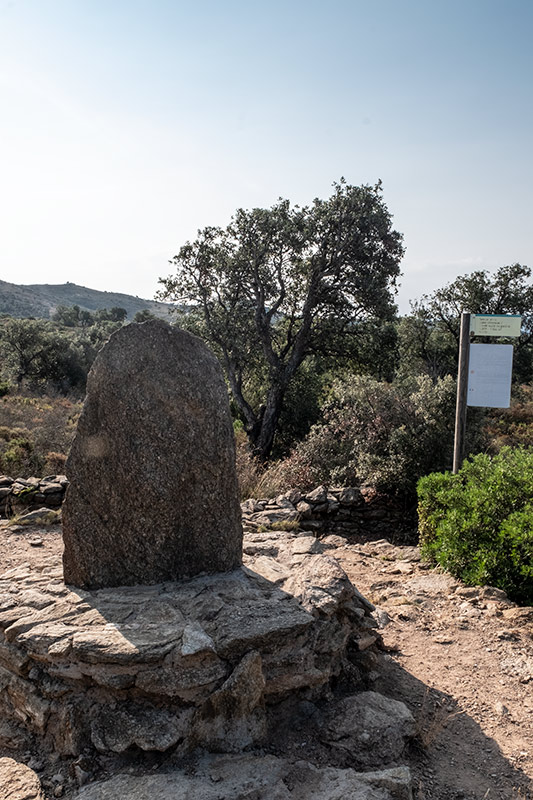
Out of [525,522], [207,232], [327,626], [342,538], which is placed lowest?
[342,538]

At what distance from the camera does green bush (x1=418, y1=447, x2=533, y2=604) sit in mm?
5008

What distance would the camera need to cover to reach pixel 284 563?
4434mm

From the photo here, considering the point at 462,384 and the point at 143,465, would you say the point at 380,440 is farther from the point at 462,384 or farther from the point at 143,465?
the point at 143,465

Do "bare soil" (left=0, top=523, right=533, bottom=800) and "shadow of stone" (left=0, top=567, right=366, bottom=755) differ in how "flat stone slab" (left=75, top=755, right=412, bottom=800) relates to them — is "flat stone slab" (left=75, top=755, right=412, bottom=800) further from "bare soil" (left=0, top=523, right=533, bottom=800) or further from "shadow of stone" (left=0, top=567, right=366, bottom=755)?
"bare soil" (left=0, top=523, right=533, bottom=800)

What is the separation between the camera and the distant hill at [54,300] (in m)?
64.9

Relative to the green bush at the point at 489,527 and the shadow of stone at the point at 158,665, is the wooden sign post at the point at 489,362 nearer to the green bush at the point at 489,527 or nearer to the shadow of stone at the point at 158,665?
the green bush at the point at 489,527

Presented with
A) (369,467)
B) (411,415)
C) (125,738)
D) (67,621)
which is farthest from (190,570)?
(411,415)

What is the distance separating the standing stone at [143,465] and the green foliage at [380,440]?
213 inches

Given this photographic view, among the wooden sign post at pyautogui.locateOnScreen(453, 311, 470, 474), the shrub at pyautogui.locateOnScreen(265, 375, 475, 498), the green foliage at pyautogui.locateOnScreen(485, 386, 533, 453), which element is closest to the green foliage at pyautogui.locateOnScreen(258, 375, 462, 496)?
the shrub at pyautogui.locateOnScreen(265, 375, 475, 498)

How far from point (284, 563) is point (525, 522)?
217cm

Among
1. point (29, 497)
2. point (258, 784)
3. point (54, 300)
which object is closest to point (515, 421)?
point (29, 497)

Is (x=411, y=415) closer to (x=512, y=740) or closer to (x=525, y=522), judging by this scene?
(x=525, y=522)

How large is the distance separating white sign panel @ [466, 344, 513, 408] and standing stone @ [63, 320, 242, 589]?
4.06 m

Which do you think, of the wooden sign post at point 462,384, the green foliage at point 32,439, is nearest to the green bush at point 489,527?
the wooden sign post at point 462,384
